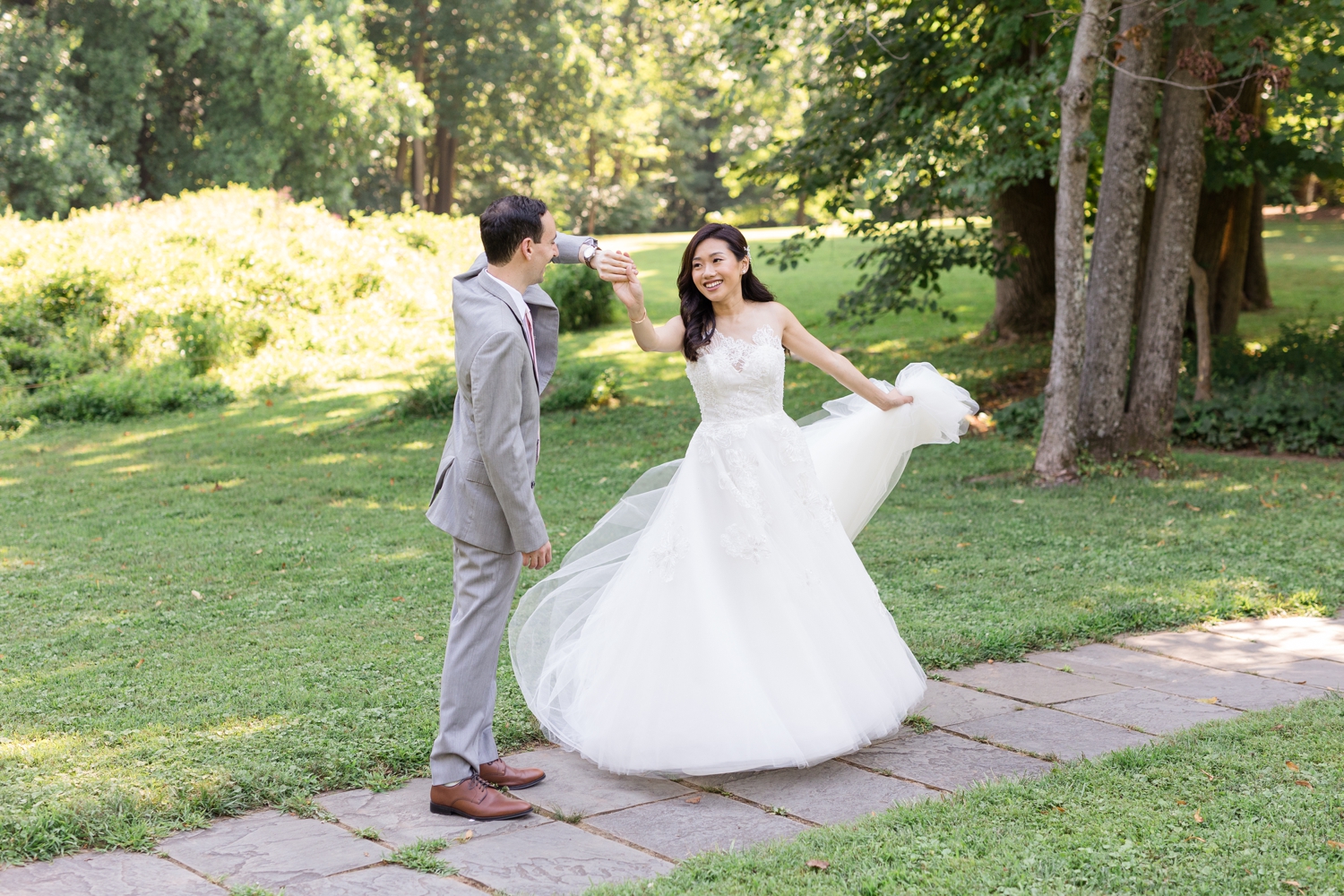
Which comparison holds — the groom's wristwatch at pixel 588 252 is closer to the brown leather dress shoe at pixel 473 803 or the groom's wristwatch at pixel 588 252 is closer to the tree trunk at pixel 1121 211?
the brown leather dress shoe at pixel 473 803

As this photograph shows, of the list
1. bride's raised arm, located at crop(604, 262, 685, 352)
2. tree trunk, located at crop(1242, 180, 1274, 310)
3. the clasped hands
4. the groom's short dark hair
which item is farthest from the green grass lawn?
tree trunk, located at crop(1242, 180, 1274, 310)

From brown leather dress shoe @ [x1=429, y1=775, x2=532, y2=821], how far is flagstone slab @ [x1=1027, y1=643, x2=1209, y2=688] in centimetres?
292

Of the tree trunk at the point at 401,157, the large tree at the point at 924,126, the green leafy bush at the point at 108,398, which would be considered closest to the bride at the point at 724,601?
the large tree at the point at 924,126

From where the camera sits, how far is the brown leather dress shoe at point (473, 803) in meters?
3.96

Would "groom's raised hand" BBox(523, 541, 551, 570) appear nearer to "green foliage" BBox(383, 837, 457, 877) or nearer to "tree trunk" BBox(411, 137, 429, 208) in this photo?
"green foliage" BBox(383, 837, 457, 877)

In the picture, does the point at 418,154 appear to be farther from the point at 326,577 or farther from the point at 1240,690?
the point at 1240,690

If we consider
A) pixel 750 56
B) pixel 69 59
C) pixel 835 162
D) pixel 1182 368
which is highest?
pixel 69 59

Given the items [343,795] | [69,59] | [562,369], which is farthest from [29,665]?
[69,59]

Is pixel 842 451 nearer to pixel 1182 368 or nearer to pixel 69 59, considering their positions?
pixel 1182 368

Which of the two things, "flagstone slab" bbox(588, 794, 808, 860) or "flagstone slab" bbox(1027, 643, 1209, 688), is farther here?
"flagstone slab" bbox(1027, 643, 1209, 688)

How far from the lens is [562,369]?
49.3ft

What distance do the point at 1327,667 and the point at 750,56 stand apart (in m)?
7.98

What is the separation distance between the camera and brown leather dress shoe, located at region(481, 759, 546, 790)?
4266 millimetres

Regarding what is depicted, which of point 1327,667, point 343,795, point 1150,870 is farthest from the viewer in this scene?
point 1327,667
